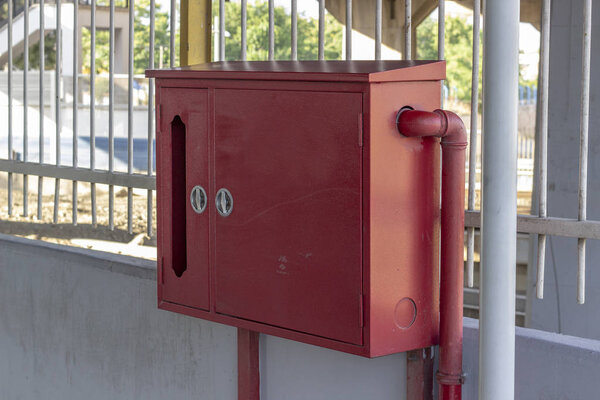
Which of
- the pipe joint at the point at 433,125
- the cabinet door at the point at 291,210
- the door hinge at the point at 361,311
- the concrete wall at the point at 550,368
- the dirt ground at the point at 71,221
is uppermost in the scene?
the pipe joint at the point at 433,125

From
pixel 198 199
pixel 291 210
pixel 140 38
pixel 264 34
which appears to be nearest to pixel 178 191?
pixel 198 199

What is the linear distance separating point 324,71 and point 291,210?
0.46 meters

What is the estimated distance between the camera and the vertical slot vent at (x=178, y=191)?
3.43 metres

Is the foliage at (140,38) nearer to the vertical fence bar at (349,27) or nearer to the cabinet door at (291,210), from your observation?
the vertical fence bar at (349,27)

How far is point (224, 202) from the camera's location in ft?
10.5

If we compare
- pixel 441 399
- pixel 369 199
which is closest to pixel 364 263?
pixel 369 199

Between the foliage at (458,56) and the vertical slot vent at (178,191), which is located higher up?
the foliage at (458,56)

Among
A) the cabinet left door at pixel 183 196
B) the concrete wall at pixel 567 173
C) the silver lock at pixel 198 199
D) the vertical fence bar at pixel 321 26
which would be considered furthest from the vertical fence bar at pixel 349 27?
the concrete wall at pixel 567 173

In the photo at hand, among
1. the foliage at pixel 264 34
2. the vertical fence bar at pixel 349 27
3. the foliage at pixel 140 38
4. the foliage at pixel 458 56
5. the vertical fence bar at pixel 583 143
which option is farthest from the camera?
the foliage at pixel 458 56

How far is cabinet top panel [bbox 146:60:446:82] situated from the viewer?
272cm

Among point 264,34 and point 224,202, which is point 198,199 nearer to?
point 224,202

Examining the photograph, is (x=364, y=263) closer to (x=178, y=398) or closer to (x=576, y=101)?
(x=178, y=398)

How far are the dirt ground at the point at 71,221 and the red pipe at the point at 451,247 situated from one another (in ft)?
28.2

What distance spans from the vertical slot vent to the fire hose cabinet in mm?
114
